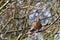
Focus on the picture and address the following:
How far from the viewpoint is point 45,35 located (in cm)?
390

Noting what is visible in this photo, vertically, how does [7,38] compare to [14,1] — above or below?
below

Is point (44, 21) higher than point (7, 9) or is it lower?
lower

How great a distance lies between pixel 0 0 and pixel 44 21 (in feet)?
2.63

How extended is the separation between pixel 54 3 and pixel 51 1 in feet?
0.70

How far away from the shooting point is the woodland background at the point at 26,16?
382 cm

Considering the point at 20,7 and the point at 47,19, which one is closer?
the point at 20,7

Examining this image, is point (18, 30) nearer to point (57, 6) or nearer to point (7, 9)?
point (7, 9)

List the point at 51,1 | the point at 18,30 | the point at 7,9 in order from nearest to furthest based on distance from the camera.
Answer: the point at 7,9
the point at 18,30
the point at 51,1

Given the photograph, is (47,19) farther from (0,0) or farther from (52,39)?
(0,0)

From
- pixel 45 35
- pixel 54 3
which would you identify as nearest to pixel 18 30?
pixel 45 35

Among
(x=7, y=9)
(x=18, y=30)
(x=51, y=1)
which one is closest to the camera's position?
(x=7, y=9)

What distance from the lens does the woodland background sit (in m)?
3.82

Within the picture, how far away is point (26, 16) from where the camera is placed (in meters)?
3.93

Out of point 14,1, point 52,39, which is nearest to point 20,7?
point 14,1
